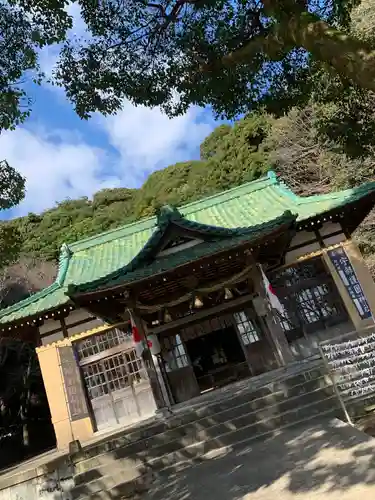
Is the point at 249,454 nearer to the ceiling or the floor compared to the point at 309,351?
nearer to the floor

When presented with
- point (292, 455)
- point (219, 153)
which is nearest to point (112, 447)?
point (292, 455)

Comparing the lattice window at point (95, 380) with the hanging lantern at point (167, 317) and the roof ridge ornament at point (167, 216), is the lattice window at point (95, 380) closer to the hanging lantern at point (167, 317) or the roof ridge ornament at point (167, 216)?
the hanging lantern at point (167, 317)

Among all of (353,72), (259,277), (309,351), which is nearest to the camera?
(353,72)

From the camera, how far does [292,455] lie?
577 cm

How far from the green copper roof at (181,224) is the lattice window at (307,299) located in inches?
73.1

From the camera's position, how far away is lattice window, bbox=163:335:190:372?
1323 centimetres

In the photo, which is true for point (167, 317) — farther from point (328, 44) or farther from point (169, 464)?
point (328, 44)

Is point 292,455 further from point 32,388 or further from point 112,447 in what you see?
point 32,388

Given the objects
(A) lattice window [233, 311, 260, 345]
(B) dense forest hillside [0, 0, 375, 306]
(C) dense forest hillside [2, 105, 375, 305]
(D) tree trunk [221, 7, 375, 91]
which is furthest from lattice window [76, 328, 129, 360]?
(D) tree trunk [221, 7, 375, 91]

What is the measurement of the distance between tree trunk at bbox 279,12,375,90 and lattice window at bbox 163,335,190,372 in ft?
33.7

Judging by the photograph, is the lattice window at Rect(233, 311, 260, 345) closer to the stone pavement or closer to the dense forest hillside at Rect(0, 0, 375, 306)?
the stone pavement

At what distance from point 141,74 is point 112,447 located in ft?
25.8

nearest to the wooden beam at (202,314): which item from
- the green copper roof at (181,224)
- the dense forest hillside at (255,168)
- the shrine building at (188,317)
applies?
the shrine building at (188,317)

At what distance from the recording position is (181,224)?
459 inches
